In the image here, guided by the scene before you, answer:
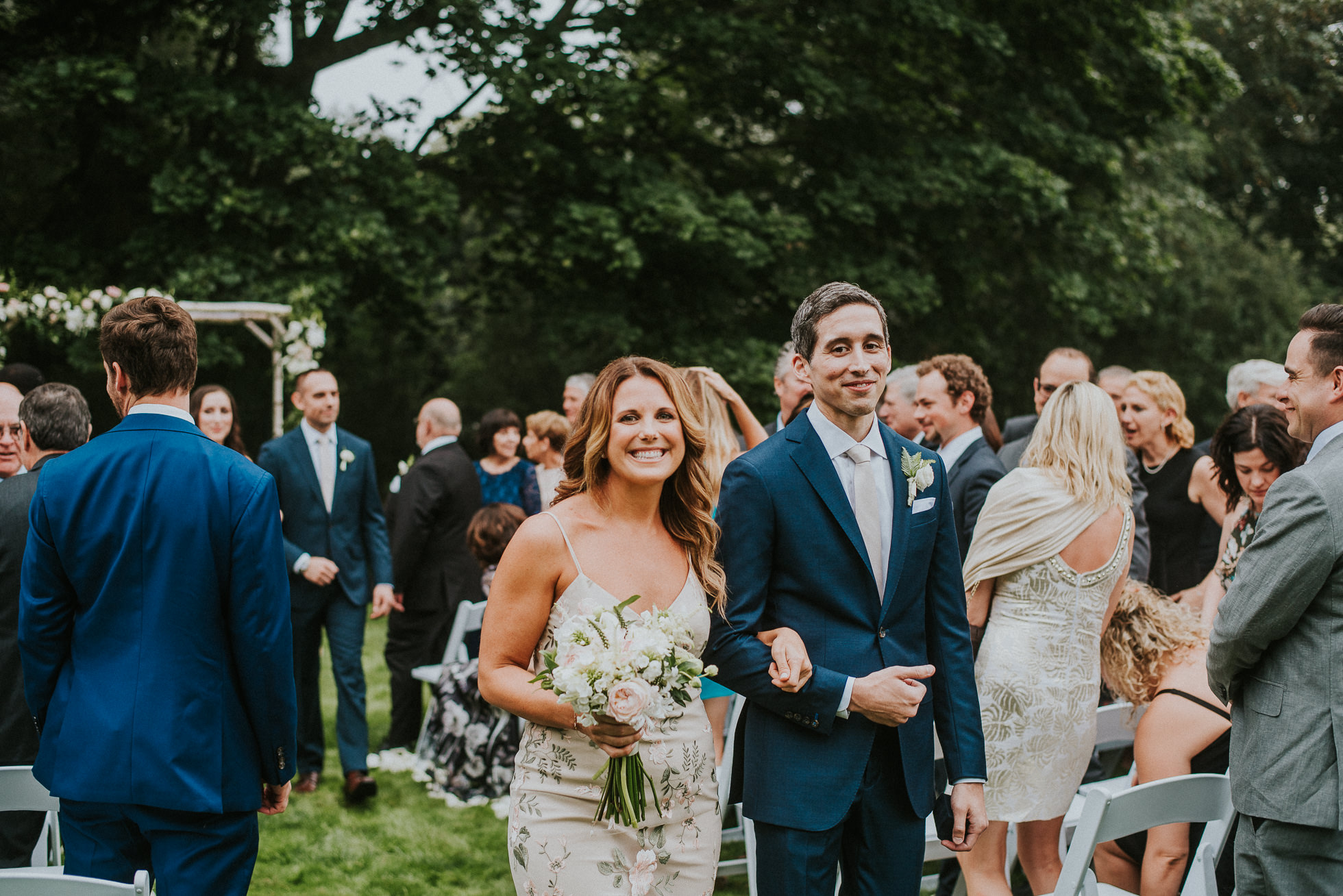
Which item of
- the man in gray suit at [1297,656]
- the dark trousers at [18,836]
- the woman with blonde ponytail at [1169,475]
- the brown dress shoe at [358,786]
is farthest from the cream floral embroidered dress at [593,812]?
the woman with blonde ponytail at [1169,475]

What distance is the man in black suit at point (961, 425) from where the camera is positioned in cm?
435

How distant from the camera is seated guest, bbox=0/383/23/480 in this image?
402cm

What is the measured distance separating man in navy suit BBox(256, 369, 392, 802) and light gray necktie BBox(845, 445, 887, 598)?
385cm

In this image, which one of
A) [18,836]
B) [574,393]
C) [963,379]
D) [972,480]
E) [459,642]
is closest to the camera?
[18,836]

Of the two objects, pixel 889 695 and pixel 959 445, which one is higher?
pixel 959 445

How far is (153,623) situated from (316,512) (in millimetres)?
3304

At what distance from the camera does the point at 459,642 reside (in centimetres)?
618

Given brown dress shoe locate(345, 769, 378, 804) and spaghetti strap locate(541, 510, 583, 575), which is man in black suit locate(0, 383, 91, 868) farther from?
brown dress shoe locate(345, 769, 378, 804)

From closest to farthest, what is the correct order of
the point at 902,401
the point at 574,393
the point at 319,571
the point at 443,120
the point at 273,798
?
the point at 273,798, the point at 902,401, the point at 319,571, the point at 574,393, the point at 443,120

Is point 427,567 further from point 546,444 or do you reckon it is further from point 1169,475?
point 1169,475

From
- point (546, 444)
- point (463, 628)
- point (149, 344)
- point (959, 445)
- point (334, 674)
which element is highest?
point (149, 344)

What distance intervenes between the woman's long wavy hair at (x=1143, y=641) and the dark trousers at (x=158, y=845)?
285 cm

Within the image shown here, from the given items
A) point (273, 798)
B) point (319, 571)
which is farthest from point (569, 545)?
point (319, 571)

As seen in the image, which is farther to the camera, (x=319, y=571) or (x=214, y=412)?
(x=319, y=571)
